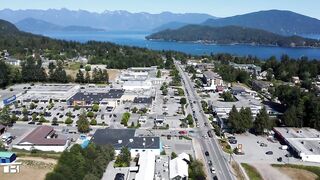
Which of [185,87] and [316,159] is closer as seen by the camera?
[316,159]

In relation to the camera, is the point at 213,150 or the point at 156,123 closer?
the point at 213,150

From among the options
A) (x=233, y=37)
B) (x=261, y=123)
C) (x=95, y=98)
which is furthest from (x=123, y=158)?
(x=233, y=37)

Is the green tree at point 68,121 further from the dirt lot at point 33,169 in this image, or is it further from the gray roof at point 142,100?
the dirt lot at point 33,169

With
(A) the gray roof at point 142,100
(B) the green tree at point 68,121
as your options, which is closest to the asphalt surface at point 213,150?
(A) the gray roof at point 142,100

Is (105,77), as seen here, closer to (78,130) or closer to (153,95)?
(153,95)

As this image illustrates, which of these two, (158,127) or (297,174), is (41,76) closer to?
(158,127)

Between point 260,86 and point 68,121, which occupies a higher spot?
point 260,86

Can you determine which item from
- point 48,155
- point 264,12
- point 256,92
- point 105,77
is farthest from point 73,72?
point 264,12

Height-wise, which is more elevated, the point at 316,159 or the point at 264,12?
the point at 264,12
